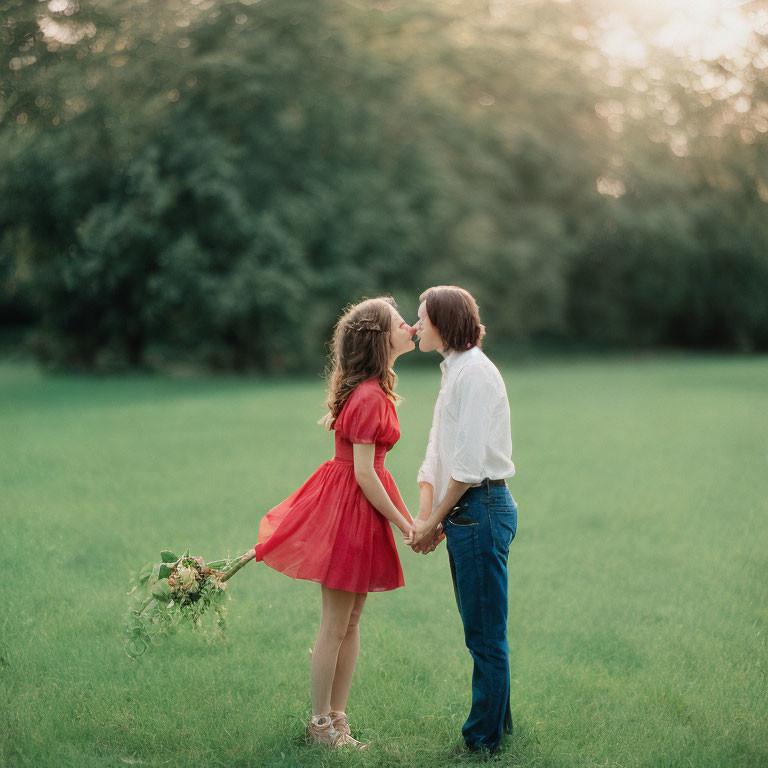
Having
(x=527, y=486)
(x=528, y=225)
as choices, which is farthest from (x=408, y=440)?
(x=528, y=225)

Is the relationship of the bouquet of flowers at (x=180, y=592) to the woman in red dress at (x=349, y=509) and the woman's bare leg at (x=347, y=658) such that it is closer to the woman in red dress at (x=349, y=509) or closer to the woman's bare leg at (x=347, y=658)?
the woman in red dress at (x=349, y=509)

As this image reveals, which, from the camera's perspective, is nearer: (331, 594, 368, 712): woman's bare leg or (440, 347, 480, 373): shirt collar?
(440, 347, 480, 373): shirt collar

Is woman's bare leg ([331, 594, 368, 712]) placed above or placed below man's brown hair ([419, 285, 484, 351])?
below

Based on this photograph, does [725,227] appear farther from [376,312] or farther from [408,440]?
[376,312]

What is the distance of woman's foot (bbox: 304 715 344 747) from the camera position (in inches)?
148

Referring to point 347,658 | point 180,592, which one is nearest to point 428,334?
point 347,658

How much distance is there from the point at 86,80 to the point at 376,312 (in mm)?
18814

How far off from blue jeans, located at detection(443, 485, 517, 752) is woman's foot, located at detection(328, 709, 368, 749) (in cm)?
55

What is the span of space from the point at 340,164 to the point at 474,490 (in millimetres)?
21692

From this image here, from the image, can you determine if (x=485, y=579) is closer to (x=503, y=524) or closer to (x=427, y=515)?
(x=503, y=524)

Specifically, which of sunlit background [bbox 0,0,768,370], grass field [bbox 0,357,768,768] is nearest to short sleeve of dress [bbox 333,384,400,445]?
grass field [bbox 0,357,768,768]

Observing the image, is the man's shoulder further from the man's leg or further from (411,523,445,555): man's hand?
(411,523,445,555): man's hand

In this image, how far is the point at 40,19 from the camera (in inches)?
408

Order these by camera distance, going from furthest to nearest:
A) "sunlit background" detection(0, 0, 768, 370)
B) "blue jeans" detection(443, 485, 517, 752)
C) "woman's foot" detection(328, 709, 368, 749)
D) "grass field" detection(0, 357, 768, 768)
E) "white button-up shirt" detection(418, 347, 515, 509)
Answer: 1. "sunlit background" detection(0, 0, 768, 370)
2. "grass field" detection(0, 357, 768, 768)
3. "woman's foot" detection(328, 709, 368, 749)
4. "blue jeans" detection(443, 485, 517, 752)
5. "white button-up shirt" detection(418, 347, 515, 509)
